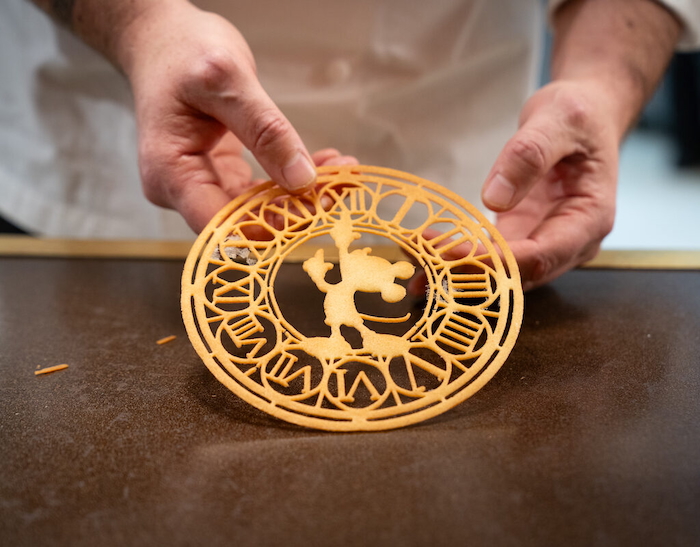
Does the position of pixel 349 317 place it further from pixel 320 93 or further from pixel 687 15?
pixel 687 15

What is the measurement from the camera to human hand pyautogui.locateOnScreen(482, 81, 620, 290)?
2.20 feet

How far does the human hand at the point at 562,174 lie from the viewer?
0.67 meters

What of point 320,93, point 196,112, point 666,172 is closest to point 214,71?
point 196,112

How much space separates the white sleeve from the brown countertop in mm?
544

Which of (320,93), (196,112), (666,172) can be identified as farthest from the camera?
(666,172)

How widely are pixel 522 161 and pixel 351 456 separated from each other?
0.39m

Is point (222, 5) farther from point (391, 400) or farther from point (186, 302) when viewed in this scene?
point (391, 400)

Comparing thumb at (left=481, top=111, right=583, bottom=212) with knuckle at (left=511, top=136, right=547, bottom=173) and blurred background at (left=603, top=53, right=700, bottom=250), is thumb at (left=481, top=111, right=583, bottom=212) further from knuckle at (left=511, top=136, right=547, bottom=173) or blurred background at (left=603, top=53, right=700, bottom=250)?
blurred background at (left=603, top=53, right=700, bottom=250)

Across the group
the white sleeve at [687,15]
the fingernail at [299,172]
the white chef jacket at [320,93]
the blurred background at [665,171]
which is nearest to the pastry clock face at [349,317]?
the fingernail at [299,172]

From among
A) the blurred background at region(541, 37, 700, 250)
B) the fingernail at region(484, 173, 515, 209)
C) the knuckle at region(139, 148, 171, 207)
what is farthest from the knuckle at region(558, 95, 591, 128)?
the blurred background at region(541, 37, 700, 250)

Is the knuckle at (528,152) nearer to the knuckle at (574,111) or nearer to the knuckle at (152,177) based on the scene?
the knuckle at (574,111)

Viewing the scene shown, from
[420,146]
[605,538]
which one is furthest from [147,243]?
[605,538]

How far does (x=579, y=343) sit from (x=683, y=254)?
0.43m

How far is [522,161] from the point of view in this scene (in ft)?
2.16
